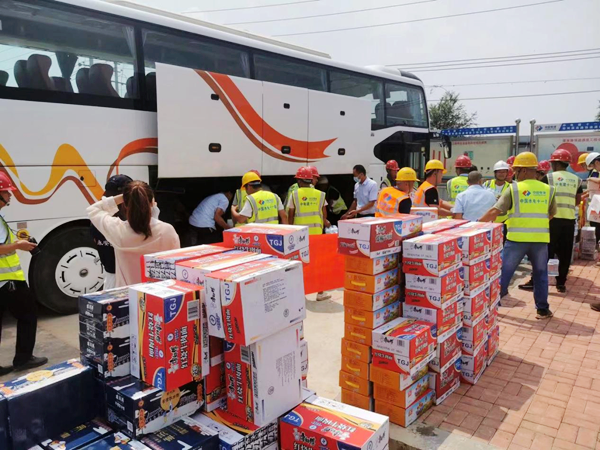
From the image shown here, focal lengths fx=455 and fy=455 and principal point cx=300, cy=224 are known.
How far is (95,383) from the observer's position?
7.50ft

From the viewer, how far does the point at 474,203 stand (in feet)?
19.9

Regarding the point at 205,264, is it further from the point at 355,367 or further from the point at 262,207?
the point at 262,207

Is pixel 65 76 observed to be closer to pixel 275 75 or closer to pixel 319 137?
pixel 275 75

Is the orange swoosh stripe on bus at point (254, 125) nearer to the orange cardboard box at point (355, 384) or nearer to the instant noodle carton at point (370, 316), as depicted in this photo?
the instant noodle carton at point (370, 316)

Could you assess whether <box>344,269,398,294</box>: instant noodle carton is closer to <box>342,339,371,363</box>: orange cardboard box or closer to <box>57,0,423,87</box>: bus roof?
<box>342,339,371,363</box>: orange cardboard box

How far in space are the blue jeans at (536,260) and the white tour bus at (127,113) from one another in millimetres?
4375

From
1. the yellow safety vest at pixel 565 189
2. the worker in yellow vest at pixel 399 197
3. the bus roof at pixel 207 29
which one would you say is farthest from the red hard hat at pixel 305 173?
the yellow safety vest at pixel 565 189

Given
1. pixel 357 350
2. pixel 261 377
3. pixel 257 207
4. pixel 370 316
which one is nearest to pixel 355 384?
pixel 357 350

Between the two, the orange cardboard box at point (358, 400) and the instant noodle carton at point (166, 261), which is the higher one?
the instant noodle carton at point (166, 261)

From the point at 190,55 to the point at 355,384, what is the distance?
5636 millimetres

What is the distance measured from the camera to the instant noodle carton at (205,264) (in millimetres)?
2291

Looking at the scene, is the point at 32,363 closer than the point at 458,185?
Yes

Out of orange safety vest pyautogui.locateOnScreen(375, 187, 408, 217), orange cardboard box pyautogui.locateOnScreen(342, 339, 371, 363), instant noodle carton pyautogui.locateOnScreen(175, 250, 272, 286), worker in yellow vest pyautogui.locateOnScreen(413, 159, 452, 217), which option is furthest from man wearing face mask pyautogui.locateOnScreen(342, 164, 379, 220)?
instant noodle carton pyautogui.locateOnScreen(175, 250, 272, 286)

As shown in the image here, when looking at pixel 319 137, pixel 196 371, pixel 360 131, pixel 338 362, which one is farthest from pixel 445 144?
pixel 196 371
